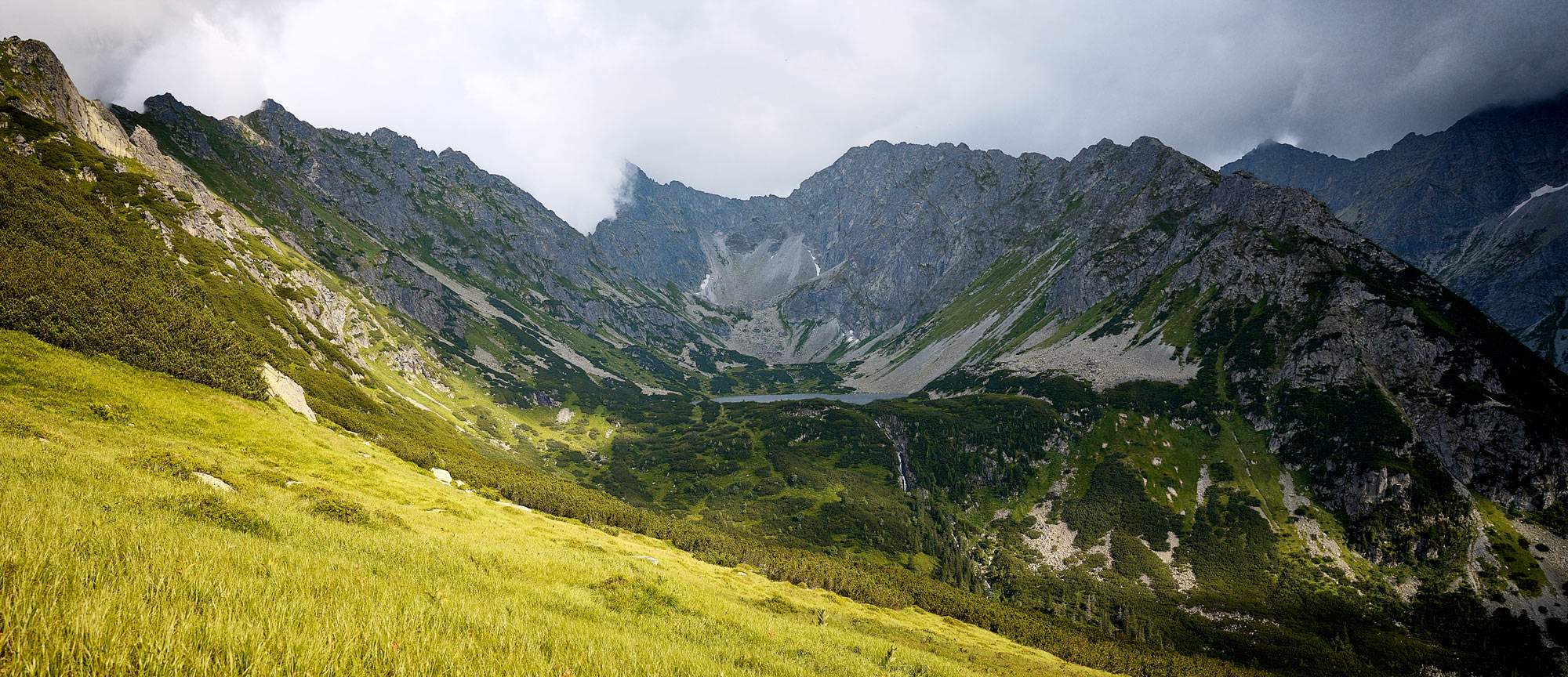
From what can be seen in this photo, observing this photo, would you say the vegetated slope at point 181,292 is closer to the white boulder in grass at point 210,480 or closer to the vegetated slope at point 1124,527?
the white boulder in grass at point 210,480

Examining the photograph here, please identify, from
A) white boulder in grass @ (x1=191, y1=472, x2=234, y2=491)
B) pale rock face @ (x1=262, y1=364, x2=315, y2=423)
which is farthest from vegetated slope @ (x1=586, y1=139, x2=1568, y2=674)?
white boulder in grass @ (x1=191, y1=472, x2=234, y2=491)

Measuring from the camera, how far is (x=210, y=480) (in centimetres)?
1878

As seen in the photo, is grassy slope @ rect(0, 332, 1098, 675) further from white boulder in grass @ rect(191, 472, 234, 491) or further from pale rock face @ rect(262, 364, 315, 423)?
pale rock face @ rect(262, 364, 315, 423)

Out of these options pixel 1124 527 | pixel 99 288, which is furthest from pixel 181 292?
pixel 1124 527

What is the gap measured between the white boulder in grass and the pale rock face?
44253 mm

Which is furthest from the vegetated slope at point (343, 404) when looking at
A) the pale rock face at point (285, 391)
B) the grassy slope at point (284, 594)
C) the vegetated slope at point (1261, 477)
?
the vegetated slope at point (1261, 477)

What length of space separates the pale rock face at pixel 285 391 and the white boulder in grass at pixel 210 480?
4425 cm

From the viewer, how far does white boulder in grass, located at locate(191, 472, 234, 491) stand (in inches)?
692

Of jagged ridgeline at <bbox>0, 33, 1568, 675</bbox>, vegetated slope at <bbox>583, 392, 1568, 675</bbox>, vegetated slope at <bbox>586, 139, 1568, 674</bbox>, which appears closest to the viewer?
jagged ridgeline at <bbox>0, 33, 1568, 675</bbox>

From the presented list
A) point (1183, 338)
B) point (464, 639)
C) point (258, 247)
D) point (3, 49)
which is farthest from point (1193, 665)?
point (3, 49)

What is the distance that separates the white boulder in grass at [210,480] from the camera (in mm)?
17578

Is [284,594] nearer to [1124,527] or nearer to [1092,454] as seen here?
[1124,527]

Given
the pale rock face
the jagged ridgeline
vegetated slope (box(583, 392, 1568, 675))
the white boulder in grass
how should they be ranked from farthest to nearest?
1. vegetated slope (box(583, 392, 1568, 675))
2. the jagged ridgeline
3. the pale rock face
4. the white boulder in grass

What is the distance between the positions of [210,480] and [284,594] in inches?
722
